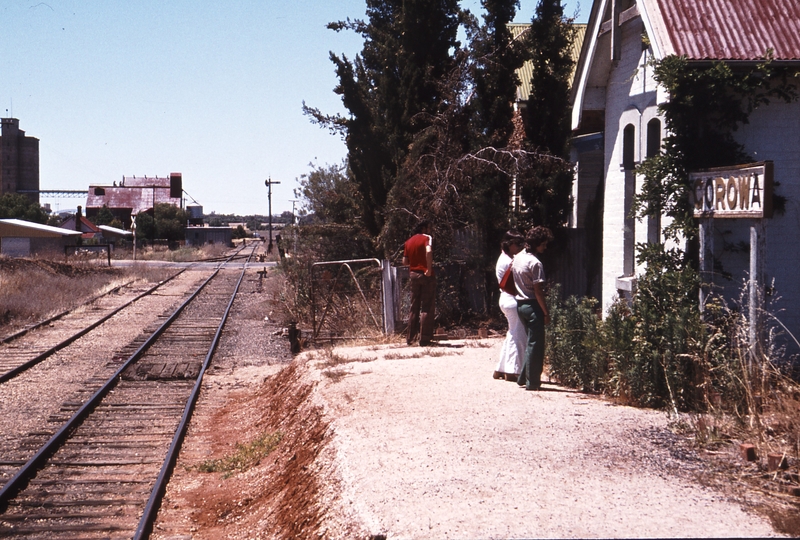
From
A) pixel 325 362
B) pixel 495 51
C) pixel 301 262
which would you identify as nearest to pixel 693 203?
pixel 325 362

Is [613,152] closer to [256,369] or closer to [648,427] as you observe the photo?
[648,427]

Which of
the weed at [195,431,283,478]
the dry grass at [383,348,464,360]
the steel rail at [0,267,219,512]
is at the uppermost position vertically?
the dry grass at [383,348,464,360]

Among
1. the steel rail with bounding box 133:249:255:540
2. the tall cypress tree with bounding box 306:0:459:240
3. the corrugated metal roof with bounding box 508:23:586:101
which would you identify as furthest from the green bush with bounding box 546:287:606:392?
the corrugated metal roof with bounding box 508:23:586:101

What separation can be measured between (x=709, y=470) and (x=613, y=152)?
22.6 feet

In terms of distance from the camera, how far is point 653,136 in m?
11.3

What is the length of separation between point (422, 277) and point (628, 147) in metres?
3.32

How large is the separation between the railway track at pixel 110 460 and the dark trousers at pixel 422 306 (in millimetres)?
3329

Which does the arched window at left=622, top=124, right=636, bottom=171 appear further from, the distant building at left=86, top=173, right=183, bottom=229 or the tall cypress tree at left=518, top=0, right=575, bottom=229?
the distant building at left=86, top=173, right=183, bottom=229

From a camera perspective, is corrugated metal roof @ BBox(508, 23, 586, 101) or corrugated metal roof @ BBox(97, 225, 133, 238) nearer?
corrugated metal roof @ BBox(508, 23, 586, 101)

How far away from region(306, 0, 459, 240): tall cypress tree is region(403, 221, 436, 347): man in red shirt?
18.6 ft

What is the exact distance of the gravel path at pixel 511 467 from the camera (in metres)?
5.00

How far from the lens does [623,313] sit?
970cm

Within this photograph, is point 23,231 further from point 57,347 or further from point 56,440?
point 56,440

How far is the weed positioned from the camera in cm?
909
